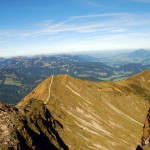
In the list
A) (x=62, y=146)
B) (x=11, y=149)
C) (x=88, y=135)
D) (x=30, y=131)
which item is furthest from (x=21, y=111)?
(x=88, y=135)

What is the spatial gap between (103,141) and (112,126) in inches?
1604

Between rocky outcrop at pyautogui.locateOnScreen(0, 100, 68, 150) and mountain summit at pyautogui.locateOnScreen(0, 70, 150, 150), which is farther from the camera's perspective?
mountain summit at pyautogui.locateOnScreen(0, 70, 150, 150)

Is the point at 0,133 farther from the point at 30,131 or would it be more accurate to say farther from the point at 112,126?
the point at 112,126

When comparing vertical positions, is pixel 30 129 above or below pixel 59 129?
above

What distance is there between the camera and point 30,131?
114m

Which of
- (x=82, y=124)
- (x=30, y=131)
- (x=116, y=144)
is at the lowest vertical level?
(x=116, y=144)

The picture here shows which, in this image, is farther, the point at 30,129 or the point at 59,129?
the point at 59,129

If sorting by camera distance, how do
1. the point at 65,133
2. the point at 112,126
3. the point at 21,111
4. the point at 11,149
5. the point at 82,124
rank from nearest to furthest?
the point at 11,149 → the point at 21,111 → the point at 65,133 → the point at 82,124 → the point at 112,126

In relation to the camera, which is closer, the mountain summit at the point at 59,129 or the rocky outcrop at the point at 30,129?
the rocky outcrop at the point at 30,129

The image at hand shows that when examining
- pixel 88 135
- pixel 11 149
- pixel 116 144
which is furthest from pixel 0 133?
pixel 116 144

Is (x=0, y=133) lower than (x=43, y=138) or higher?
higher

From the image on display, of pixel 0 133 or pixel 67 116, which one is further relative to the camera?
pixel 67 116

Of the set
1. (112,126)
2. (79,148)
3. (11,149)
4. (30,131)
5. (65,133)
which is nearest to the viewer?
(11,149)

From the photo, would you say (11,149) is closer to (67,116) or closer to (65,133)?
(65,133)
